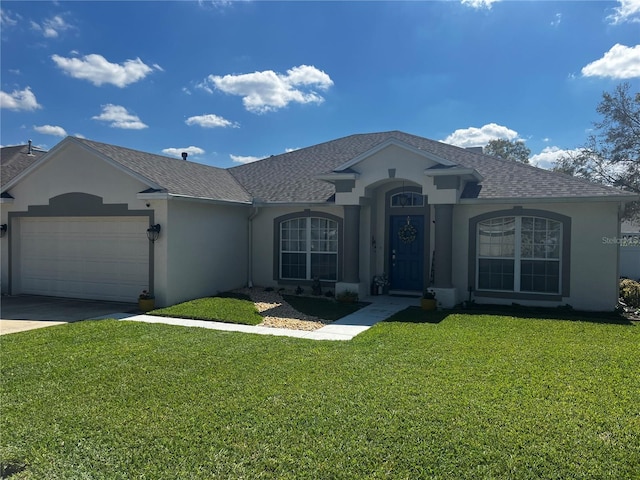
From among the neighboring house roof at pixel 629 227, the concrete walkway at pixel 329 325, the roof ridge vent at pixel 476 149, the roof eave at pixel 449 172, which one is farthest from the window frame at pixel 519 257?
the neighboring house roof at pixel 629 227

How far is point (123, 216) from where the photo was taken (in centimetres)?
1233

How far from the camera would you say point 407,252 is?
13.6 metres

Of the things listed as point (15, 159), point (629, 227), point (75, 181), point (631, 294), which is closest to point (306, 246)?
point (75, 181)

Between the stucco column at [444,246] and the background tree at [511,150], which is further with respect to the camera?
the background tree at [511,150]

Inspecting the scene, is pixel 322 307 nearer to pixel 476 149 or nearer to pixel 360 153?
pixel 360 153

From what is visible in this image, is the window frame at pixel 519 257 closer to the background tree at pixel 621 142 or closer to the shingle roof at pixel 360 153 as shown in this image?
the shingle roof at pixel 360 153

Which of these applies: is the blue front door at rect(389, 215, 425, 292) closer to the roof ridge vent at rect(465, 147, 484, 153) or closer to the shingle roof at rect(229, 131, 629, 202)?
the shingle roof at rect(229, 131, 629, 202)

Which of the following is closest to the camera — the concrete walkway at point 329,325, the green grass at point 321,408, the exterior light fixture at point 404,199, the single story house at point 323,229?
the green grass at point 321,408

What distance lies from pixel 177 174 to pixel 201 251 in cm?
263

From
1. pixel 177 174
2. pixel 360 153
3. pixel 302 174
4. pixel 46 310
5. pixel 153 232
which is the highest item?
pixel 360 153

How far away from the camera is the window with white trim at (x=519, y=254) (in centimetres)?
1172

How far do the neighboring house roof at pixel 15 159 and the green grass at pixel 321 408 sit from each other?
10.5 m

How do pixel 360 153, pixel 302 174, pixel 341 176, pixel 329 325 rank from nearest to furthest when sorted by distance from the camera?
pixel 329 325
pixel 341 176
pixel 360 153
pixel 302 174

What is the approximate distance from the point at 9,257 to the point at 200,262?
6.28 meters
